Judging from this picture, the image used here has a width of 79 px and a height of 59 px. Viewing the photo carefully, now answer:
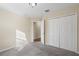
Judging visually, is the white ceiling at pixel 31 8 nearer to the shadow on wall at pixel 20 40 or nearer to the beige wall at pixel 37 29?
the beige wall at pixel 37 29

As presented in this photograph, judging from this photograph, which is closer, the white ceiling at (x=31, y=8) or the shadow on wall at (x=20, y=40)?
the white ceiling at (x=31, y=8)

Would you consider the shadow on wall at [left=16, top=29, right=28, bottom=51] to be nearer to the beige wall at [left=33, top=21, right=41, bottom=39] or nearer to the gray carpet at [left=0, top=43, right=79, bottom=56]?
the gray carpet at [left=0, top=43, right=79, bottom=56]

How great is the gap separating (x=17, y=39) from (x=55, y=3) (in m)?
1.37

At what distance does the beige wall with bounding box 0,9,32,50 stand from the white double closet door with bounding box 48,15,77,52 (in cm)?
61

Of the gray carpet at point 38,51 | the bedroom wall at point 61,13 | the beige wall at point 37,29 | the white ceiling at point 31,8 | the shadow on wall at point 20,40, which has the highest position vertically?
the white ceiling at point 31,8

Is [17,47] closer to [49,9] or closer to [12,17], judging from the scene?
[12,17]

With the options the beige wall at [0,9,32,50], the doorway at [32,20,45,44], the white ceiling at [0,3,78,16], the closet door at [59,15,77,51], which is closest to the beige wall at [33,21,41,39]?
the doorway at [32,20,45,44]

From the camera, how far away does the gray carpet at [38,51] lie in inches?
109

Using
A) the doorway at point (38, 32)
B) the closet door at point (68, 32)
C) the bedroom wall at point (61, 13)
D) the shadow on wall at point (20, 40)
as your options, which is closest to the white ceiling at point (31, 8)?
the bedroom wall at point (61, 13)

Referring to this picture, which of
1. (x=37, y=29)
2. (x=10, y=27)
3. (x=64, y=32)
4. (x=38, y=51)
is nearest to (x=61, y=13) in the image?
(x=64, y=32)

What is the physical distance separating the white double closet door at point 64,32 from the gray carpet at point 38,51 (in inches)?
4.9

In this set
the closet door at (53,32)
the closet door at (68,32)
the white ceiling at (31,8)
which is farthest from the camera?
the closet door at (53,32)

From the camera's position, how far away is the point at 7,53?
274 cm

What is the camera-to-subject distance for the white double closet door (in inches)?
111
